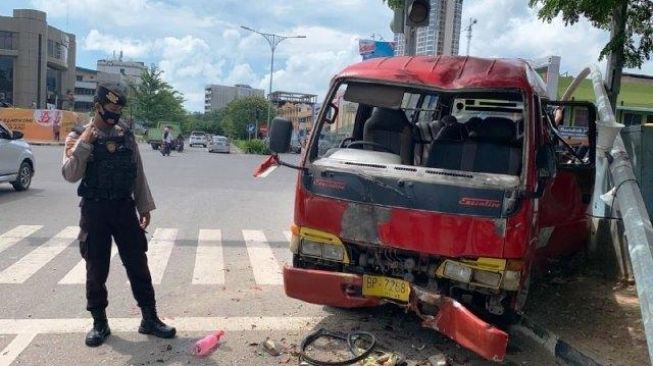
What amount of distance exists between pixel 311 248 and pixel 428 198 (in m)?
1.06

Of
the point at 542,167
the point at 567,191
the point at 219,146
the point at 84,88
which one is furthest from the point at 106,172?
the point at 84,88

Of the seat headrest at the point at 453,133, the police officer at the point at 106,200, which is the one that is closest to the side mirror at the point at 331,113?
the seat headrest at the point at 453,133

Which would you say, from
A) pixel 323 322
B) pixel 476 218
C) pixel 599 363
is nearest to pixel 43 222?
pixel 323 322

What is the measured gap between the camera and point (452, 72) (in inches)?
190

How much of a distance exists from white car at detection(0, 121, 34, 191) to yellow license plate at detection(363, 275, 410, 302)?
1054 centimetres

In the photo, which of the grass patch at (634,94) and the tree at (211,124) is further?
the tree at (211,124)

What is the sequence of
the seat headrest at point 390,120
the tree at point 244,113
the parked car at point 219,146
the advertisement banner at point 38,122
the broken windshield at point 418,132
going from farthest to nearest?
the tree at point 244,113 < the parked car at point 219,146 < the advertisement banner at point 38,122 < the seat headrest at point 390,120 < the broken windshield at point 418,132

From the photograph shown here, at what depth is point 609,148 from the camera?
582 cm

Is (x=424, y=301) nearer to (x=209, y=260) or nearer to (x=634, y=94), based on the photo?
(x=209, y=260)

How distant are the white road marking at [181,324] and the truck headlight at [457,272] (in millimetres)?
1472

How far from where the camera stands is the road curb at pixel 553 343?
4594 millimetres

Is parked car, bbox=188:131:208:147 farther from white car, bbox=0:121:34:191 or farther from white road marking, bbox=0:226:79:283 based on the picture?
white road marking, bbox=0:226:79:283

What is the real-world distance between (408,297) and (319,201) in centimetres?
102

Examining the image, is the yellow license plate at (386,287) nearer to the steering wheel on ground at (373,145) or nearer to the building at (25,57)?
the steering wheel on ground at (373,145)
